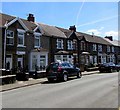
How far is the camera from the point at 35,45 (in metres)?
33.7

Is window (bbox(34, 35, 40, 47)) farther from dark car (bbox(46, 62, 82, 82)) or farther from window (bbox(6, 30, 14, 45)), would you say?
dark car (bbox(46, 62, 82, 82))

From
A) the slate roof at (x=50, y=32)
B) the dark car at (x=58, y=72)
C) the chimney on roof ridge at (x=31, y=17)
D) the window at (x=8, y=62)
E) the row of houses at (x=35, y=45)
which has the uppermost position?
the chimney on roof ridge at (x=31, y=17)

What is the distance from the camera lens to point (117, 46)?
215ft

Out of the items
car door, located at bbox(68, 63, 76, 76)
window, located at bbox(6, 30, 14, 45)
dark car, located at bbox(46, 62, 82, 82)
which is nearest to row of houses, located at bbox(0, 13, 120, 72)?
window, located at bbox(6, 30, 14, 45)

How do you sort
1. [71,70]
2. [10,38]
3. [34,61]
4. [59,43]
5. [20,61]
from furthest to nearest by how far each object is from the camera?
[59,43] → [34,61] → [20,61] → [10,38] → [71,70]

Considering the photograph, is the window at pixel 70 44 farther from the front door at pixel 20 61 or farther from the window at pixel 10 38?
the window at pixel 10 38

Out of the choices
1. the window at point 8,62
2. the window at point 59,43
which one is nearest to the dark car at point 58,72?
the window at point 8,62

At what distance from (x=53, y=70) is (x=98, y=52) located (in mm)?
32547

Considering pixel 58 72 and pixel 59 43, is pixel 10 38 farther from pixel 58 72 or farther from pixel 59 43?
pixel 59 43

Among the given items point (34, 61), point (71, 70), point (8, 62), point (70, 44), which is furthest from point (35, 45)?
point (70, 44)

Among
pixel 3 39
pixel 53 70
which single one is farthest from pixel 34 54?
pixel 53 70

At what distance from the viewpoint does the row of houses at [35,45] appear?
28.6 metres

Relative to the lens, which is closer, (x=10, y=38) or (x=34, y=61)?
(x=10, y=38)

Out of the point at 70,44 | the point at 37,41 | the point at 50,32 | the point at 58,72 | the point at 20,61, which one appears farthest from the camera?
the point at 70,44
